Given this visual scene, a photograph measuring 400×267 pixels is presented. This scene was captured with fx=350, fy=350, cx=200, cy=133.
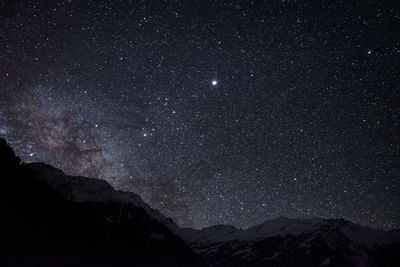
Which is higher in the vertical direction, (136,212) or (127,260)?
(136,212)

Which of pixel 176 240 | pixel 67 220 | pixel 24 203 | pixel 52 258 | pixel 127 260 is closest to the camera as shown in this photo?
pixel 24 203

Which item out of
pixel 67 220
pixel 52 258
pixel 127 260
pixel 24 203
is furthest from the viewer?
pixel 127 260

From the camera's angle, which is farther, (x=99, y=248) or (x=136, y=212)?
(x=136, y=212)

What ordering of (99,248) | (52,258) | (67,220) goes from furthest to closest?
1. (99,248)
2. (67,220)
3. (52,258)

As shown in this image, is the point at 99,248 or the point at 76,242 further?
the point at 99,248

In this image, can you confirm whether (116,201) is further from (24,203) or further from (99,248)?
(24,203)

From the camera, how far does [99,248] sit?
6275cm

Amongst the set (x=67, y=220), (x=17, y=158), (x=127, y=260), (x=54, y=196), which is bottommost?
(x=127, y=260)

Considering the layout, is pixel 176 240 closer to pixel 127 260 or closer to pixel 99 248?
pixel 127 260

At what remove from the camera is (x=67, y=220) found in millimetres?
51406

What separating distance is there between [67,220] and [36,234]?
29.6ft

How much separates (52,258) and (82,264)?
9707mm

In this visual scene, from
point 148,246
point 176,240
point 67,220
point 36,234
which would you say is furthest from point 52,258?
point 176,240

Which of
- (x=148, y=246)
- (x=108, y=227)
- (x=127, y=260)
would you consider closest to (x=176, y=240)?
(x=148, y=246)
